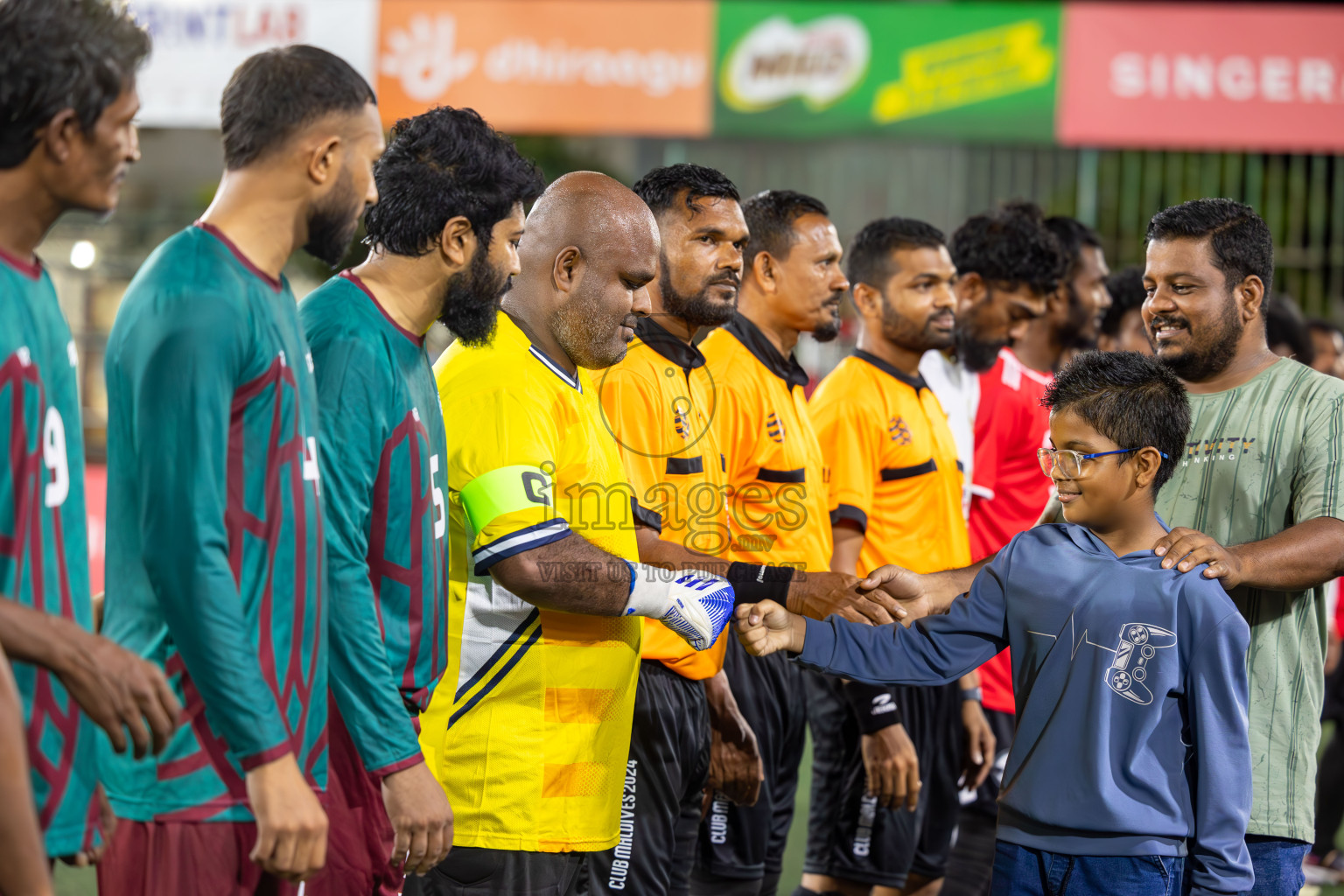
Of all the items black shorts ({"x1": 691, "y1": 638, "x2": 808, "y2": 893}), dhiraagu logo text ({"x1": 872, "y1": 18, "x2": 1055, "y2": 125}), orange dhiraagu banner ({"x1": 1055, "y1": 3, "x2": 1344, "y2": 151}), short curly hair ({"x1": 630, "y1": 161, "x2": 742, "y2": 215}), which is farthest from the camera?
dhiraagu logo text ({"x1": 872, "y1": 18, "x2": 1055, "y2": 125})

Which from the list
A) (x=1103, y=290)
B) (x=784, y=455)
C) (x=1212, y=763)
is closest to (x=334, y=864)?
(x=1212, y=763)

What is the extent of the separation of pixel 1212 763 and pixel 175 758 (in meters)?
1.82

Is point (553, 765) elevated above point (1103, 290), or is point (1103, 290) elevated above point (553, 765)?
point (1103, 290)

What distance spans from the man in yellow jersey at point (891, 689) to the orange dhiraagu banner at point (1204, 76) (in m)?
6.49

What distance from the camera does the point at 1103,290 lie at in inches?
229

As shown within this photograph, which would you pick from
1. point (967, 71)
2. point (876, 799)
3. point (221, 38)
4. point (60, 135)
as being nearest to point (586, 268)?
point (60, 135)

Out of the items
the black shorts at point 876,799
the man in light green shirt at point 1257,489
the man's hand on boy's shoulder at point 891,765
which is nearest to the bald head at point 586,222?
the man in light green shirt at point 1257,489

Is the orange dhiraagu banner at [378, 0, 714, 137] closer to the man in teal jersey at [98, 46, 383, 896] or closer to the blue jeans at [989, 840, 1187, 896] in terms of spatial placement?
the blue jeans at [989, 840, 1187, 896]

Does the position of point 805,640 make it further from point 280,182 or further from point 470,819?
point 280,182

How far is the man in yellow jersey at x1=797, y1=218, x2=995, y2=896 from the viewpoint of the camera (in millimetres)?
4020

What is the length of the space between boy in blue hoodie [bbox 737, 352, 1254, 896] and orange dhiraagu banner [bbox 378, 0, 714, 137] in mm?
8316

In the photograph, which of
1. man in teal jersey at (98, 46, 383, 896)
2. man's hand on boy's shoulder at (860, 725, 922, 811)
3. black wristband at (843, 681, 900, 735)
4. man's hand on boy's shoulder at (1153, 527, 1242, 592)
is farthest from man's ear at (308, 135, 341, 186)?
man's hand on boy's shoulder at (860, 725, 922, 811)

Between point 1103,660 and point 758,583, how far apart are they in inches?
33.5

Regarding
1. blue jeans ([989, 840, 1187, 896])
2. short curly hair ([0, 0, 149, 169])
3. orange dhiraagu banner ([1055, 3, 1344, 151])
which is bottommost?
blue jeans ([989, 840, 1187, 896])
